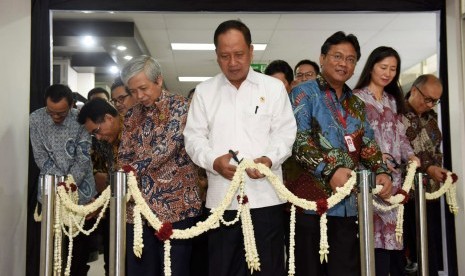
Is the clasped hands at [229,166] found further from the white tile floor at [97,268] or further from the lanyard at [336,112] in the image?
the white tile floor at [97,268]

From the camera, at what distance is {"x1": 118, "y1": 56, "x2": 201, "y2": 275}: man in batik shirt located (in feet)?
7.93

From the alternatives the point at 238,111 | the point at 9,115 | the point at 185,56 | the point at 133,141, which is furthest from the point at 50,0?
the point at 185,56

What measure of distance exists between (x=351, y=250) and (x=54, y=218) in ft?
4.70

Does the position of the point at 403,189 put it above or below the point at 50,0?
below

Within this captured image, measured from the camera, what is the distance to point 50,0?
12.3 feet

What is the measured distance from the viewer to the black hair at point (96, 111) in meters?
3.07

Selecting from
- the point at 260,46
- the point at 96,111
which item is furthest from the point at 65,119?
the point at 260,46

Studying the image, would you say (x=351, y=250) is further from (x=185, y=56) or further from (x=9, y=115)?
(x=185, y=56)

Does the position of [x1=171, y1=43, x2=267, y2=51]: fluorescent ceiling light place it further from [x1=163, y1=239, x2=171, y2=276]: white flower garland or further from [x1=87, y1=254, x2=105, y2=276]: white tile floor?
[x1=163, y1=239, x2=171, y2=276]: white flower garland

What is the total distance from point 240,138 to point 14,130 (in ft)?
6.10

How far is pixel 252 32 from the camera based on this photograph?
720 centimetres

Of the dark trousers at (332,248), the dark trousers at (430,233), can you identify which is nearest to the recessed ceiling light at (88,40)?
the dark trousers at (430,233)

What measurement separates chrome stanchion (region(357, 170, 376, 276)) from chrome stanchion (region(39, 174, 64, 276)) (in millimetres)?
1455

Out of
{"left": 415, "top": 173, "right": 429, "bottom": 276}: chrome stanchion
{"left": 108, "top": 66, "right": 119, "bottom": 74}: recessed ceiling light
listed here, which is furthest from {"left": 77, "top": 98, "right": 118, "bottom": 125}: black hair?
{"left": 108, "top": 66, "right": 119, "bottom": 74}: recessed ceiling light
